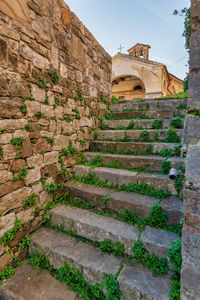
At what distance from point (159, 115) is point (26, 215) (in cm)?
339

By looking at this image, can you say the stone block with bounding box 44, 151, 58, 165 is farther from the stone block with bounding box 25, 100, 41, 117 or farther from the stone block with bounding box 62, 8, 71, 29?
the stone block with bounding box 62, 8, 71, 29

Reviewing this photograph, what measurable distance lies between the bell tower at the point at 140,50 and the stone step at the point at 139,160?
12.8m

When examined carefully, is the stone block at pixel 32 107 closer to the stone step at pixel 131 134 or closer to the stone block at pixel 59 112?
the stone block at pixel 59 112

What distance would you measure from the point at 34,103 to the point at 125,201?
1.90 meters

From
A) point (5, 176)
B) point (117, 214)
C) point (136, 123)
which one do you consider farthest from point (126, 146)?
point (5, 176)

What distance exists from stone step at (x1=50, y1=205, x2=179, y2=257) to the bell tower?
14.1 m

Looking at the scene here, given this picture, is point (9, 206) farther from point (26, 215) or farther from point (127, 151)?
point (127, 151)

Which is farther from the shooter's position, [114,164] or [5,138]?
[114,164]

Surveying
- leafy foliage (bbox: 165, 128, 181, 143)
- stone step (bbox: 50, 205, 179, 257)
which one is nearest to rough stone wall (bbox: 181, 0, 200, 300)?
stone step (bbox: 50, 205, 179, 257)

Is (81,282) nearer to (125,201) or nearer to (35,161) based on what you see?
(125,201)

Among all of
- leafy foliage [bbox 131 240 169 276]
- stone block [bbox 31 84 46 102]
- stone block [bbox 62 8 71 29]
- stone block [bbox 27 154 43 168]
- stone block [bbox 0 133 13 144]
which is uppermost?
stone block [bbox 62 8 71 29]

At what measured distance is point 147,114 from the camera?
3824 millimetres

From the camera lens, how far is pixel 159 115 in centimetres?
370

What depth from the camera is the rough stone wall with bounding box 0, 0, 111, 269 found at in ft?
5.96
